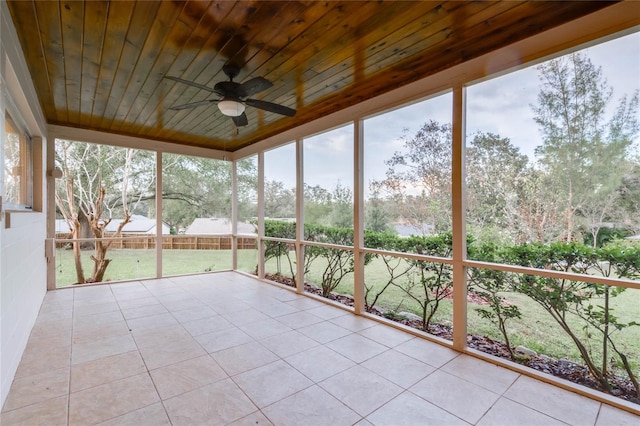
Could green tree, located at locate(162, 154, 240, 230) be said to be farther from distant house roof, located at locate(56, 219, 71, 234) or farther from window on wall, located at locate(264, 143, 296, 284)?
distant house roof, located at locate(56, 219, 71, 234)

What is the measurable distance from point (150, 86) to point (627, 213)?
4.47 m

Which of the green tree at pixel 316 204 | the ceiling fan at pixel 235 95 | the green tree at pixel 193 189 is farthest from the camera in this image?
the green tree at pixel 193 189

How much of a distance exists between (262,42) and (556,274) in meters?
3.00

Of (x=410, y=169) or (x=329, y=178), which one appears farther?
(x=329, y=178)

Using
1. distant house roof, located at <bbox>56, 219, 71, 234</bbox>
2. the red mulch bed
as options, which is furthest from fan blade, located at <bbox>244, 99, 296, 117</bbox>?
distant house roof, located at <bbox>56, 219, 71, 234</bbox>

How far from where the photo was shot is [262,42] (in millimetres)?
2479

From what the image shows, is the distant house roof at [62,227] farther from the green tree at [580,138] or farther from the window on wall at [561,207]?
the green tree at [580,138]

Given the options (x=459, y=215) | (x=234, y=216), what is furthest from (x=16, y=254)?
(x=234, y=216)

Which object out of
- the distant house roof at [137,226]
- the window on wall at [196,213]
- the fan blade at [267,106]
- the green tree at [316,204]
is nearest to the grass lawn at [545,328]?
the green tree at [316,204]

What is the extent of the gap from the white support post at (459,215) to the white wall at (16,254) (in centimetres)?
349

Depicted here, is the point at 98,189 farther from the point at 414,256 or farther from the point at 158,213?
the point at 414,256

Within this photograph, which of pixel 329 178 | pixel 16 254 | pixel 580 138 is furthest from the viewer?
pixel 329 178

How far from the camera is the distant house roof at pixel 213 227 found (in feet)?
19.9

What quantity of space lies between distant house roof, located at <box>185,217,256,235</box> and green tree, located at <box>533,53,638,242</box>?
16.1ft
